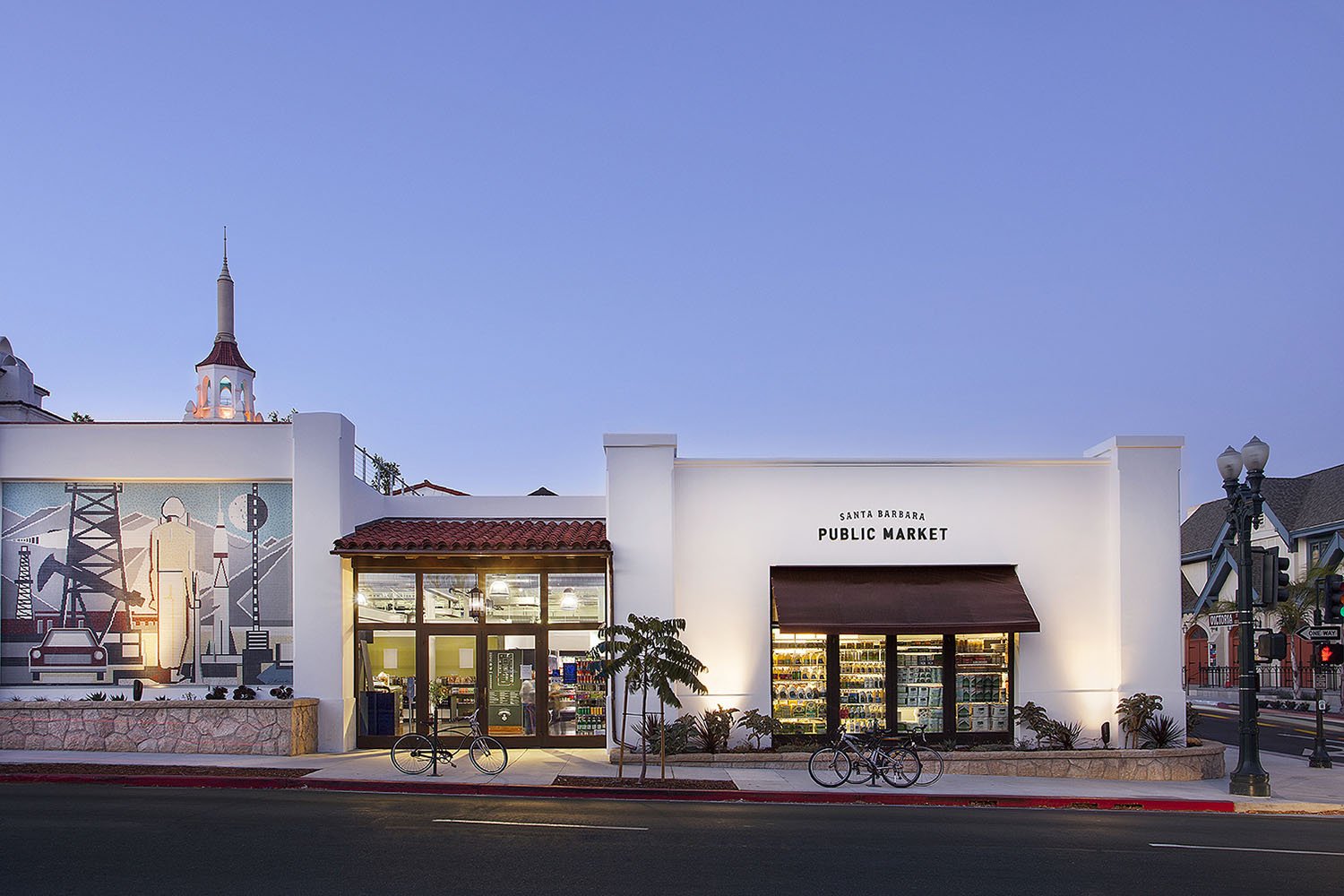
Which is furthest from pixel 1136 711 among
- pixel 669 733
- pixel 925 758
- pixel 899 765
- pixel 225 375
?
pixel 225 375

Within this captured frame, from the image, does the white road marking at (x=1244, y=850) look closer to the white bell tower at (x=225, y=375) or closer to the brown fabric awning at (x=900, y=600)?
the brown fabric awning at (x=900, y=600)

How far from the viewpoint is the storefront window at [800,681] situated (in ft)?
66.3

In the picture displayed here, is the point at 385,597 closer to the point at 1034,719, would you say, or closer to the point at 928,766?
the point at 928,766

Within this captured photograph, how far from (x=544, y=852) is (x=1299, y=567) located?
4384 cm

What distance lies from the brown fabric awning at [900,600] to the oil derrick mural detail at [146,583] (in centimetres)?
945

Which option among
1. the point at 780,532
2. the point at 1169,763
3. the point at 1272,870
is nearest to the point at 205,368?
the point at 780,532

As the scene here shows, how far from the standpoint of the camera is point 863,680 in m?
20.4

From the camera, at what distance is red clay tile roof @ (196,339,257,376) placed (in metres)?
73.1

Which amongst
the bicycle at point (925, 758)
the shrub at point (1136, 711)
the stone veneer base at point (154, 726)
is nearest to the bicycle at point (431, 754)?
the stone veneer base at point (154, 726)

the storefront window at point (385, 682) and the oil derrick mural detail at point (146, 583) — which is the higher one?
the oil derrick mural detail at point (146, 583)

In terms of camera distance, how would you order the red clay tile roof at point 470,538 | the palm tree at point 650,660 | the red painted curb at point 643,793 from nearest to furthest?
the red painted curb at point 643,793
the palm tree at point 650,660
the red clay tile roof at point 470,538

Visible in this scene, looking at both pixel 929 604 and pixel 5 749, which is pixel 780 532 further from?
pixel 5 749

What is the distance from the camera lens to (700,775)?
17.3 metres

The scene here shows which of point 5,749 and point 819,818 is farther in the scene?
point 5,749
